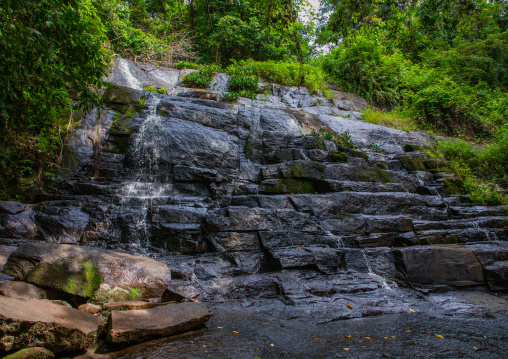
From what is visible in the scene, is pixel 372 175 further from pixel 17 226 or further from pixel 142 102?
pixel 17 226

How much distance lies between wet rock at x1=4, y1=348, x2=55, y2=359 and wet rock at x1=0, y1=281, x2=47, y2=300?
1057mm

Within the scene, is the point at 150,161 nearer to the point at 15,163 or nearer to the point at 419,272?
the point at 15,163

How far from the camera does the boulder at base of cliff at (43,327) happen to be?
2.10m

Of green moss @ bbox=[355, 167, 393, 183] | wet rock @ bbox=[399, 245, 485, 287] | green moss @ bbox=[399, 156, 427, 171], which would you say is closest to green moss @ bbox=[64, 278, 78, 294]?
wet rock @ bbox=[399, 245, 485, 287]

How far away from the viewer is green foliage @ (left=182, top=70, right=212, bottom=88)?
13031mm

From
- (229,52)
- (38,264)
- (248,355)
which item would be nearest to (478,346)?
(248,355)

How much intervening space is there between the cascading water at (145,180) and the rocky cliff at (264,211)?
31 mm

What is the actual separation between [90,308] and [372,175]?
7.03 metres

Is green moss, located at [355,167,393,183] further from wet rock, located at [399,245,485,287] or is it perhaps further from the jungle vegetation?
wet rock, located at [399,245,485,287]

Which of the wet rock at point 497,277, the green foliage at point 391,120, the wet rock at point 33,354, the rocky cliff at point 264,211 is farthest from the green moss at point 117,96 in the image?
the wet rock at point 497,277

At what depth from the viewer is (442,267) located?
474 cm


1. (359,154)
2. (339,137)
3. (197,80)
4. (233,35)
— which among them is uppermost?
(233,35)

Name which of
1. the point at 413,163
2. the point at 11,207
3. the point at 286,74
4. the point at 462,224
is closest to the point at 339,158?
the point at 413,163

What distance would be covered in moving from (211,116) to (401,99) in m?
10.7
